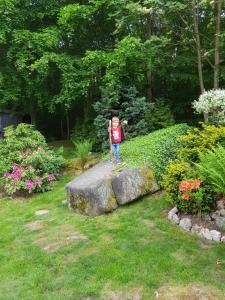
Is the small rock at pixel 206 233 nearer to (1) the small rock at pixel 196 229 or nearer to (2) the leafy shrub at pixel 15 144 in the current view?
(1) the small rock at pixel 196 229

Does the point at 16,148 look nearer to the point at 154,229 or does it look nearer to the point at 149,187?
the point at 149,187

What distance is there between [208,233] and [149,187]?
244 centimetres

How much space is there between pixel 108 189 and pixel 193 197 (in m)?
2.14

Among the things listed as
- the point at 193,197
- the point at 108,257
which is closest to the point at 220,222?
the point at 193,197

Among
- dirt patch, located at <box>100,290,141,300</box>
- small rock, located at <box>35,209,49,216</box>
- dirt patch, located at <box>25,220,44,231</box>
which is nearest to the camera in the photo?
dirt patch, located at <box>100,290,141,300</box>

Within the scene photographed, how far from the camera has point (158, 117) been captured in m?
12.8

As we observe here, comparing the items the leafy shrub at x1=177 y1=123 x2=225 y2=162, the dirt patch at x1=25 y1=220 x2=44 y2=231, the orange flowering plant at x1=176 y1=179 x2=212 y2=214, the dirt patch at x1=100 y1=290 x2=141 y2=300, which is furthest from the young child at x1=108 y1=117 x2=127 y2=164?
the dirt patch at x1=100 y1=290 x2=141 y2=300

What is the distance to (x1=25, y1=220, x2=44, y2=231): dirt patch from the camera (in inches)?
303

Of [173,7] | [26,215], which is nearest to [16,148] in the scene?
[26,215]

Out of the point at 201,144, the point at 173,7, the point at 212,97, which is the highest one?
the point at 173,7

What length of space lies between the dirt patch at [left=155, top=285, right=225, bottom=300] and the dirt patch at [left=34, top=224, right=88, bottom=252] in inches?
87.5

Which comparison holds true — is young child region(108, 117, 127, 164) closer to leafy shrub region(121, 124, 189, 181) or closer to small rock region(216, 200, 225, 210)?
leafy shrub region(121, 124, 189, 181)

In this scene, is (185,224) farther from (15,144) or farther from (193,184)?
(15,144)

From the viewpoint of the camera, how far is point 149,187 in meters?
8.54
